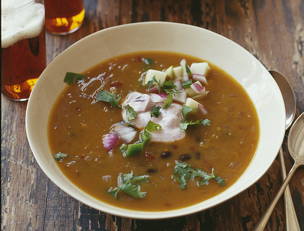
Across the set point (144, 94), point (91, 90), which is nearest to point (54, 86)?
point (91, 90)

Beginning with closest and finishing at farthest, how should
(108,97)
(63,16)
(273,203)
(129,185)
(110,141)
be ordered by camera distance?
(129,185), (273,203), (110,141), (108,97), (63,16)

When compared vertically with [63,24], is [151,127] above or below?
above

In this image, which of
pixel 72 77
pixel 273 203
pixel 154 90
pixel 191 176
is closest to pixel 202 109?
pixel 154 90

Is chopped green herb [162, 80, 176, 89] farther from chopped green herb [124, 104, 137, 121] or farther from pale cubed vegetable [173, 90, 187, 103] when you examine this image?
chopped green herb [124, 104, 137, 121]

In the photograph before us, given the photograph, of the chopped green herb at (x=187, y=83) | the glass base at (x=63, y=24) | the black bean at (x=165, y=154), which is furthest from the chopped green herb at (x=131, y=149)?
the glass base at (x=63, y=24)

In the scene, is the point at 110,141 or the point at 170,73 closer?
the point at 110,141

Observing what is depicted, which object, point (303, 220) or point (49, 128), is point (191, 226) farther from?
point (49, 128)

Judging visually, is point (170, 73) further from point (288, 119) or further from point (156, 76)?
Answer: point (288, 119)

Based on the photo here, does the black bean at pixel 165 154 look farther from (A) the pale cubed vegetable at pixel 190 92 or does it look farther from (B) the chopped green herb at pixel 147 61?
(B) the chopped green herb at pixel 147 61
